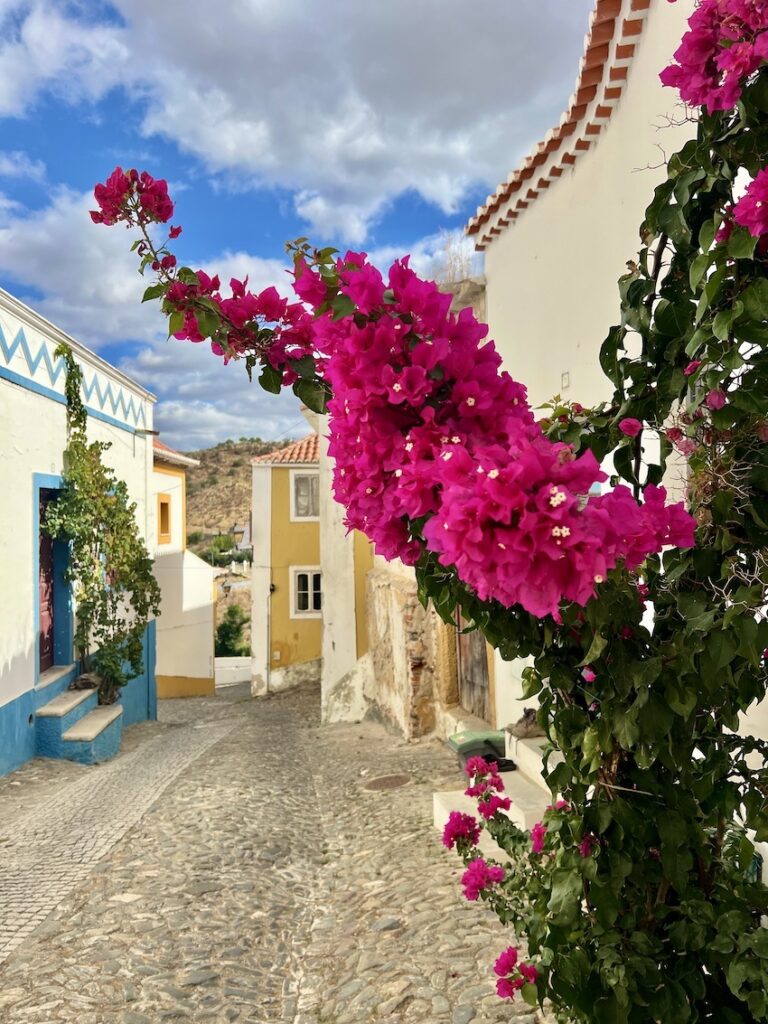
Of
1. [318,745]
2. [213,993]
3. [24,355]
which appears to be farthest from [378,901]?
[24,355]

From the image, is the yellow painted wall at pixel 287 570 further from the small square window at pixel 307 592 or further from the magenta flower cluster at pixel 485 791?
the magenta flower cluster at pixel 485 791

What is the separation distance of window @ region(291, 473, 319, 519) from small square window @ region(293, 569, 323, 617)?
1.55 metres

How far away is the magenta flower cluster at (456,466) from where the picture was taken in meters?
1.11

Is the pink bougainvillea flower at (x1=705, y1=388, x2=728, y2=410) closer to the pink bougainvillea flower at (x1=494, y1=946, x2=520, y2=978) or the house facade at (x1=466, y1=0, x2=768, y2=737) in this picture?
the pink bougainvillea flower at (x1=494, y1=946, x2=520, y2=978)

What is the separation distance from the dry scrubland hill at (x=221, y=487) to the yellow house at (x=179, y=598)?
2634cm

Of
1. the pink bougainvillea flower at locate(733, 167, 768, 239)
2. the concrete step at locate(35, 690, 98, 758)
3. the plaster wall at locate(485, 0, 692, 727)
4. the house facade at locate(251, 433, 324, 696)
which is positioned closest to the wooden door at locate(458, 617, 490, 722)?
the plaster wall at locate(485, 0, 692, 727)

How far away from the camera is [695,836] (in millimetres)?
1758

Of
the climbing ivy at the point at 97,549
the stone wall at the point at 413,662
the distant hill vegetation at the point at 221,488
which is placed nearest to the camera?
the stone wall at the point at 413,662

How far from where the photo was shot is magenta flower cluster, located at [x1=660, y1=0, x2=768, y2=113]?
4.93 feet

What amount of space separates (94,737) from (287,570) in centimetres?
1118

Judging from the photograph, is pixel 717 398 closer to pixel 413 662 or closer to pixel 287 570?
pixel 413 662

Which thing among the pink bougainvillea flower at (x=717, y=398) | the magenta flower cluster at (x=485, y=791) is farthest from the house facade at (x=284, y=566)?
the pink bougainvillea flower at (x=717, y=398)

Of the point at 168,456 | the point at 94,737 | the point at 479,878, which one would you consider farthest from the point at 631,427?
the point at 168,456

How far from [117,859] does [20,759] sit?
403 centimetres
